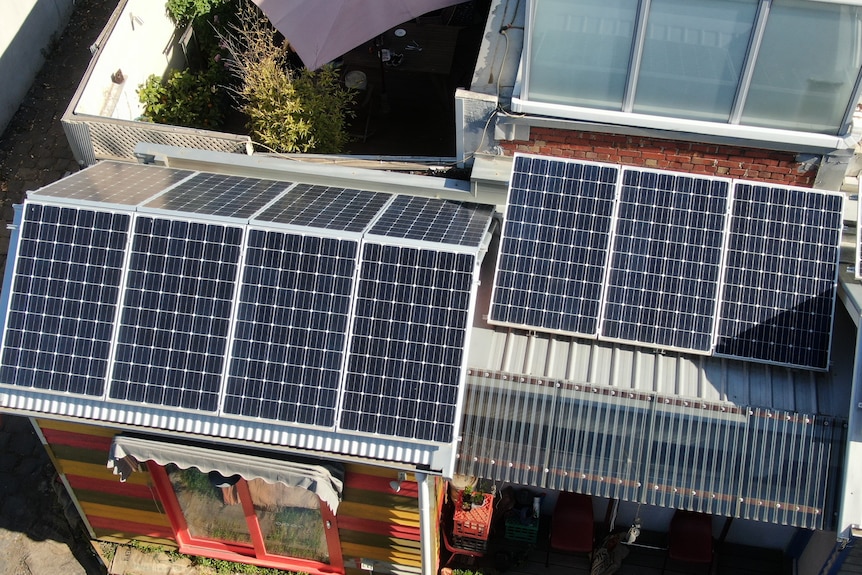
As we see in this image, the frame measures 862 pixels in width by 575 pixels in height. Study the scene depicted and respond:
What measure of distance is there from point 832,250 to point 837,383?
1645mm

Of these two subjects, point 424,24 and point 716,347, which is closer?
point 716,347

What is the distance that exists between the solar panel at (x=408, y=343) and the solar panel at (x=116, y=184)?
3.33 metres

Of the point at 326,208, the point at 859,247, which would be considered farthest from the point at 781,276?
the point at 326,208

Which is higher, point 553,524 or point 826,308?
point 826,308

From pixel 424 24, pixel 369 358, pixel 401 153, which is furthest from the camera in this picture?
pixel 424 24

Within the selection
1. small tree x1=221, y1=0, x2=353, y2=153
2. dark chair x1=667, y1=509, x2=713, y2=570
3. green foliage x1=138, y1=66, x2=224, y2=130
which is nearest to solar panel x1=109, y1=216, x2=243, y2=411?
small tree x1=221, y1=0, x2=353, y2=153

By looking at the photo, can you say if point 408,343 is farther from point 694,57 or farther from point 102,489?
point 102,489

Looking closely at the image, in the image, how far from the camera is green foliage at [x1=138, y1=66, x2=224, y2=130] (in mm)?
15062

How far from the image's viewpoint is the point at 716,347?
987cm

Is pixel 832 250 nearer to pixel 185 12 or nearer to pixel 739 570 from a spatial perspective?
pixel 739 570

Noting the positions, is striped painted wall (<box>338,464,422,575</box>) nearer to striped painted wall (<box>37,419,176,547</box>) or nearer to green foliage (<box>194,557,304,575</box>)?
green foliage (<box>194,557,304,575</box>)

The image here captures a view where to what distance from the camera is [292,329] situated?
955 centimetres

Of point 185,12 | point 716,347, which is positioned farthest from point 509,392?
point 185,12

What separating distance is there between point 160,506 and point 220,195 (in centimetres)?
472
